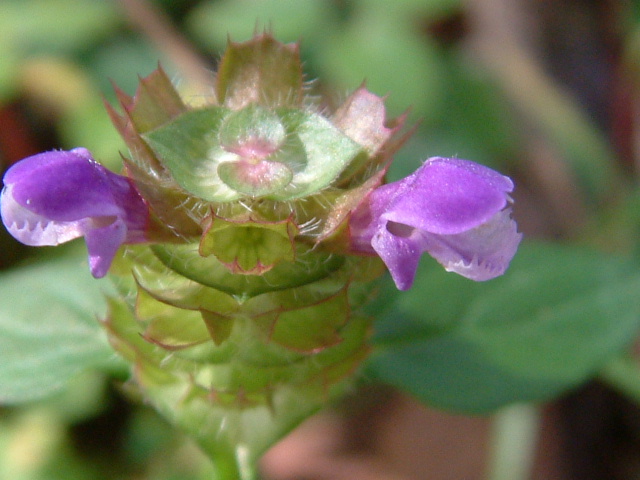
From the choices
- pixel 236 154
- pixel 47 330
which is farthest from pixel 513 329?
pixel 47 330

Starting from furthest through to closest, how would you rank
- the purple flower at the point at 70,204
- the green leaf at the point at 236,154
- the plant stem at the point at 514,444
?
the plant stem at the point at 514,444, the green leaf at the point at 236,154, the purple flower at the point at 70,204

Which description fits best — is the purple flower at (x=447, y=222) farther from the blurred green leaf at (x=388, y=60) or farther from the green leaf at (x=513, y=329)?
the blurred green leaf at (x=388, y=60)

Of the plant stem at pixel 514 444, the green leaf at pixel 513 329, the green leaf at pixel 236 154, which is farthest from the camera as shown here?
the plant stem at pixel 514 444

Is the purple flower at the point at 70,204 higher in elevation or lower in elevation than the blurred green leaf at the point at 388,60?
higher

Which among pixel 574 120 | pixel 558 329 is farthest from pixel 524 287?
pixel 574 120

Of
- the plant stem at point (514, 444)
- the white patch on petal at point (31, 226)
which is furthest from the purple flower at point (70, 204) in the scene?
the plant stem at point (514, 444)

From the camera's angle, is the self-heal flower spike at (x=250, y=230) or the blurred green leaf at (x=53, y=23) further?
the blurred green leaf at (x=53, y=23)

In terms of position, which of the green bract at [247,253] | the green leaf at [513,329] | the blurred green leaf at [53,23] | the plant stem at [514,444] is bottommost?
the plant stem at [514,444]

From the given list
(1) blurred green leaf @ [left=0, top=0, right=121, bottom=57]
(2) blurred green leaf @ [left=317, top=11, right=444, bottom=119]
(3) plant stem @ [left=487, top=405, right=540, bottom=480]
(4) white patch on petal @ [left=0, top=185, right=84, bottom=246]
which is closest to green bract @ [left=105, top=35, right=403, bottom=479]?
(4) white patch on petal @ [left=0, top=185, right=84, bottom=246]

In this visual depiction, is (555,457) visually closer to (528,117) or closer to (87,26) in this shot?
(528,117)
